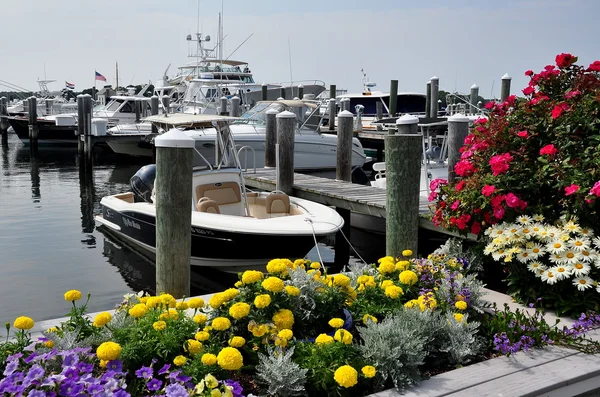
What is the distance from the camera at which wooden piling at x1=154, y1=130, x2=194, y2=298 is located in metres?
5.24

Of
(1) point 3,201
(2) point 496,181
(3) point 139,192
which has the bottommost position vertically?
(1) point 3,201

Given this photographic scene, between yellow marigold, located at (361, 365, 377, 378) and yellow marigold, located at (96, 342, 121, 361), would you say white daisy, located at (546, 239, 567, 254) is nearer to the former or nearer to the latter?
yellow marigold, located at (361, 365, 377, 378)

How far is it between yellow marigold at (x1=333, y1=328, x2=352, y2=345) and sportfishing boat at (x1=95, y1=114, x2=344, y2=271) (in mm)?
4787

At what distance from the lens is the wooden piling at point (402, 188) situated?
5750 mm

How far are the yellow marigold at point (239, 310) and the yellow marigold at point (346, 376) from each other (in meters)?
0.63

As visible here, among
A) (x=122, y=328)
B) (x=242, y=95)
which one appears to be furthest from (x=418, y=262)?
(x=242, y=95)

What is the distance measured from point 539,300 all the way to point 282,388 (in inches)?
93.8

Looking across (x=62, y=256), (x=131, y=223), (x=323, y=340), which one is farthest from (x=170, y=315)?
(x=62, y=256)

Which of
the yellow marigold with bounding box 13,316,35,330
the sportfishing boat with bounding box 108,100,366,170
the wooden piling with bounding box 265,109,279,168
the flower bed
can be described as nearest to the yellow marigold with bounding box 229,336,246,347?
the flower bed

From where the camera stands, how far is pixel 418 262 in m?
4.79

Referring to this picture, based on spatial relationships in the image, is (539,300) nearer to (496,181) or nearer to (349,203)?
(496,181)

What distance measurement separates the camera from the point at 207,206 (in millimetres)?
9078

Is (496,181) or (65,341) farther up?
(496,181)

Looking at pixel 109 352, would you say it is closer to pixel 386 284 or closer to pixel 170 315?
pixel 170 315
